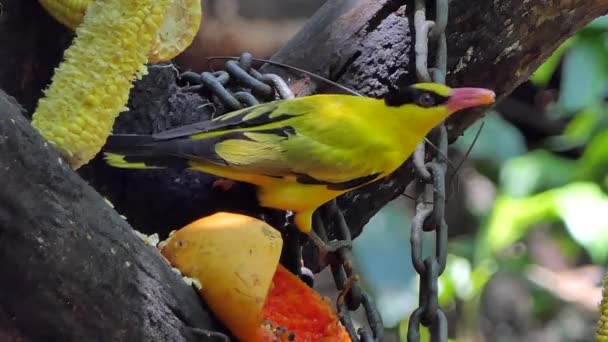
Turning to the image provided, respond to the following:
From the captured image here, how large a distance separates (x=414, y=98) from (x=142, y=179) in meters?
0.39

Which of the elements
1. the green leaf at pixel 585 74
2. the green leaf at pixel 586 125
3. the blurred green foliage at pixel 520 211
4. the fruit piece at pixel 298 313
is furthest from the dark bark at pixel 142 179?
the green leaf at pixel 586 125

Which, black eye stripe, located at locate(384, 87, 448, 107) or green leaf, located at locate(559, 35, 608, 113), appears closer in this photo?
black eye stripe, located at locate(384, 87, 448, 107)

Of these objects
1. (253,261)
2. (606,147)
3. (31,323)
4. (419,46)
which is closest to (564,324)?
(606,147)

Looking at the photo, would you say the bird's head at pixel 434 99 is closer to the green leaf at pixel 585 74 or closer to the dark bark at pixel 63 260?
the dark bark at pixel 63 260

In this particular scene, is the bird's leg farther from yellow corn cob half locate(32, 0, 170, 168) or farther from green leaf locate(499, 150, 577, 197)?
green leaf locate(499, 150, 577, 197)

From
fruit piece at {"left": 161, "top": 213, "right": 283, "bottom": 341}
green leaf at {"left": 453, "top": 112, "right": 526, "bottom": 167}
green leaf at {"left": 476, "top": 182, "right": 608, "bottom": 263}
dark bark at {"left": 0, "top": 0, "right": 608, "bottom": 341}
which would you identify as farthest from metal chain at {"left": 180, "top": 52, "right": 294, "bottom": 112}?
green leaf at {"left": 453, "top": 112, "right": 526, "bottom": 167}

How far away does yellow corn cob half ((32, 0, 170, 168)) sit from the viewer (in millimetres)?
791

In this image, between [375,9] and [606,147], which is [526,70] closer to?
[375,9]

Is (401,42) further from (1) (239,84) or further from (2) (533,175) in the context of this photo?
(2) (533,175)

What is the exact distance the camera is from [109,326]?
79cm

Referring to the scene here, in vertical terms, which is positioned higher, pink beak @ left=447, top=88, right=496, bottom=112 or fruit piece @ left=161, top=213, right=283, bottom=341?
pink beak @ left=447, top=88, right=496, bottom=112

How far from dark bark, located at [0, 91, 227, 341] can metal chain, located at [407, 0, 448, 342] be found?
0.32m

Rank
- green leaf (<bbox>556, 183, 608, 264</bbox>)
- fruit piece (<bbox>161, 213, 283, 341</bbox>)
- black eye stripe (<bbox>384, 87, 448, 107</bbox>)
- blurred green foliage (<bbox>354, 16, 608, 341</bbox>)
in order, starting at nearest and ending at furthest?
fruit piece (<bbox>161, 213, 283, 341</bbox>)
black eye stripe (<bbox>384, 87, 448, 107</bbox>)
blurred green foliage (<bbox>354, 16, 608, 341</bbox>)
green leaf (<bbox>556, 183, 608, 264</bbox>)

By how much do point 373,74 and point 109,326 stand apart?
0.71m
